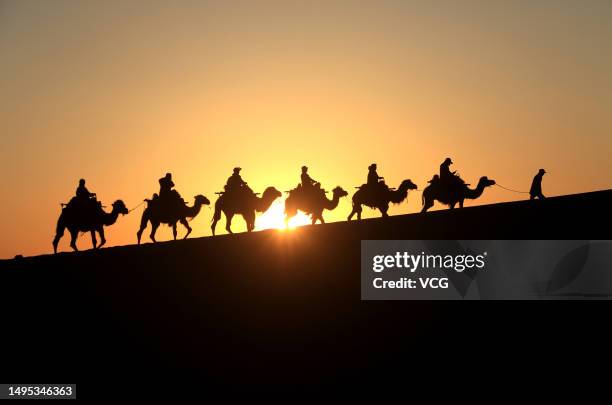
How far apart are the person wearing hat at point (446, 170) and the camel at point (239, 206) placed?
16.6ft

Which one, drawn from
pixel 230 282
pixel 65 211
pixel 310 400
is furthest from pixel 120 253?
pixel 310 400

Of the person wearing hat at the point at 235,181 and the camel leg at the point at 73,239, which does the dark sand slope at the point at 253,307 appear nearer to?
the camel leg at the point at 73,239

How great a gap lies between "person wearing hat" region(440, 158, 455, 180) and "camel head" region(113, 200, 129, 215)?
8791mm

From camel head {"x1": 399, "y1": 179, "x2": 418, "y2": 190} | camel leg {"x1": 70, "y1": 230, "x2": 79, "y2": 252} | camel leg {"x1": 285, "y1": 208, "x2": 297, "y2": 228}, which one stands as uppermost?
camel head {"x1": 399, "y1": 179, "x2": 418, "y2": 190}

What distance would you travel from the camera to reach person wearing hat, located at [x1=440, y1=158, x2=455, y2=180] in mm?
44969

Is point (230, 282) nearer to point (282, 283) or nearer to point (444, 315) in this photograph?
point (282, 283)

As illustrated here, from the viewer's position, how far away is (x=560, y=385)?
32938mm

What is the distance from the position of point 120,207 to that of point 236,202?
10.8ft

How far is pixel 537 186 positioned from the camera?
147ft

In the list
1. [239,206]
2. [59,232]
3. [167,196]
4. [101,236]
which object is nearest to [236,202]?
[239,206]

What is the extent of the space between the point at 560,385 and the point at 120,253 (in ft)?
47.4

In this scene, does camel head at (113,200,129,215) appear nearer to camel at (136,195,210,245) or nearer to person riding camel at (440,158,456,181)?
camel at (136,195,210,245)

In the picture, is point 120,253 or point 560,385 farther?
point 120,253

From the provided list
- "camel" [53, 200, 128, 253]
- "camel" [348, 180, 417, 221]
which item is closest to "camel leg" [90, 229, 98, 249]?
"camel" [53, 200, 128, 253]
